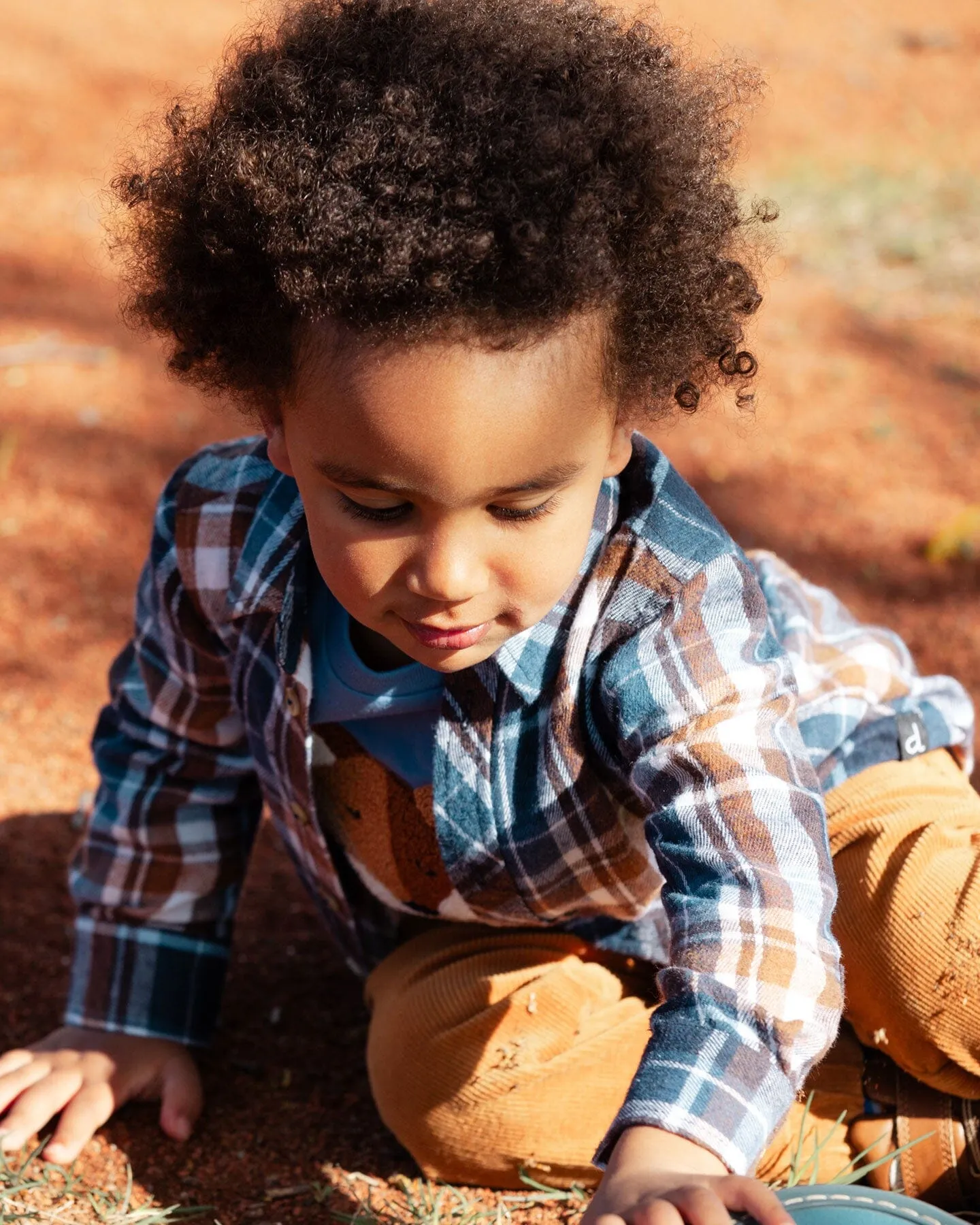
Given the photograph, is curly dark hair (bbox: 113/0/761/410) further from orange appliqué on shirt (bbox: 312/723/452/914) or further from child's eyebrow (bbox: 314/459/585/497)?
orange appliqué on shirt (bbox: 312/723/452/914)

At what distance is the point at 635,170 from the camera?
1.42 m

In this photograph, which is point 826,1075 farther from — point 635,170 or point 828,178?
point 828,178

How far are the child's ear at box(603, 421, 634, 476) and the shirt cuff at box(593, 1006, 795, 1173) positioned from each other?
1.81 ft

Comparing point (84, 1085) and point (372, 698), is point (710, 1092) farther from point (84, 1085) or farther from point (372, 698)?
point (84, 1085)

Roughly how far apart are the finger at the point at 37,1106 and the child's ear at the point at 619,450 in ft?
3.53

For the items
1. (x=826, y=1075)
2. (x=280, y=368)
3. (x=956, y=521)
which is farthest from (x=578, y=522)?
(x=956, y=521)

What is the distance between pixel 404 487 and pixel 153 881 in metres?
0.96

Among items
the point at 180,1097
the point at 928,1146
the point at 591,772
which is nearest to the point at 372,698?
the point at 591,772

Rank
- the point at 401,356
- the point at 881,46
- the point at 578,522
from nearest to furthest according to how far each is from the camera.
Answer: the point at 401,356 < the point at 578,522 < the point at 881,46

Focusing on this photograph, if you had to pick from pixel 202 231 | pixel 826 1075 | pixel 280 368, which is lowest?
pixel 826 1075

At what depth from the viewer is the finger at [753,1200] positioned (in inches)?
45.4

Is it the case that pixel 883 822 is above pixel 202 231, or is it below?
below

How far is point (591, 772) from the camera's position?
1633 mm

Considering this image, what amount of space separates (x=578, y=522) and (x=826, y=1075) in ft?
2.87
